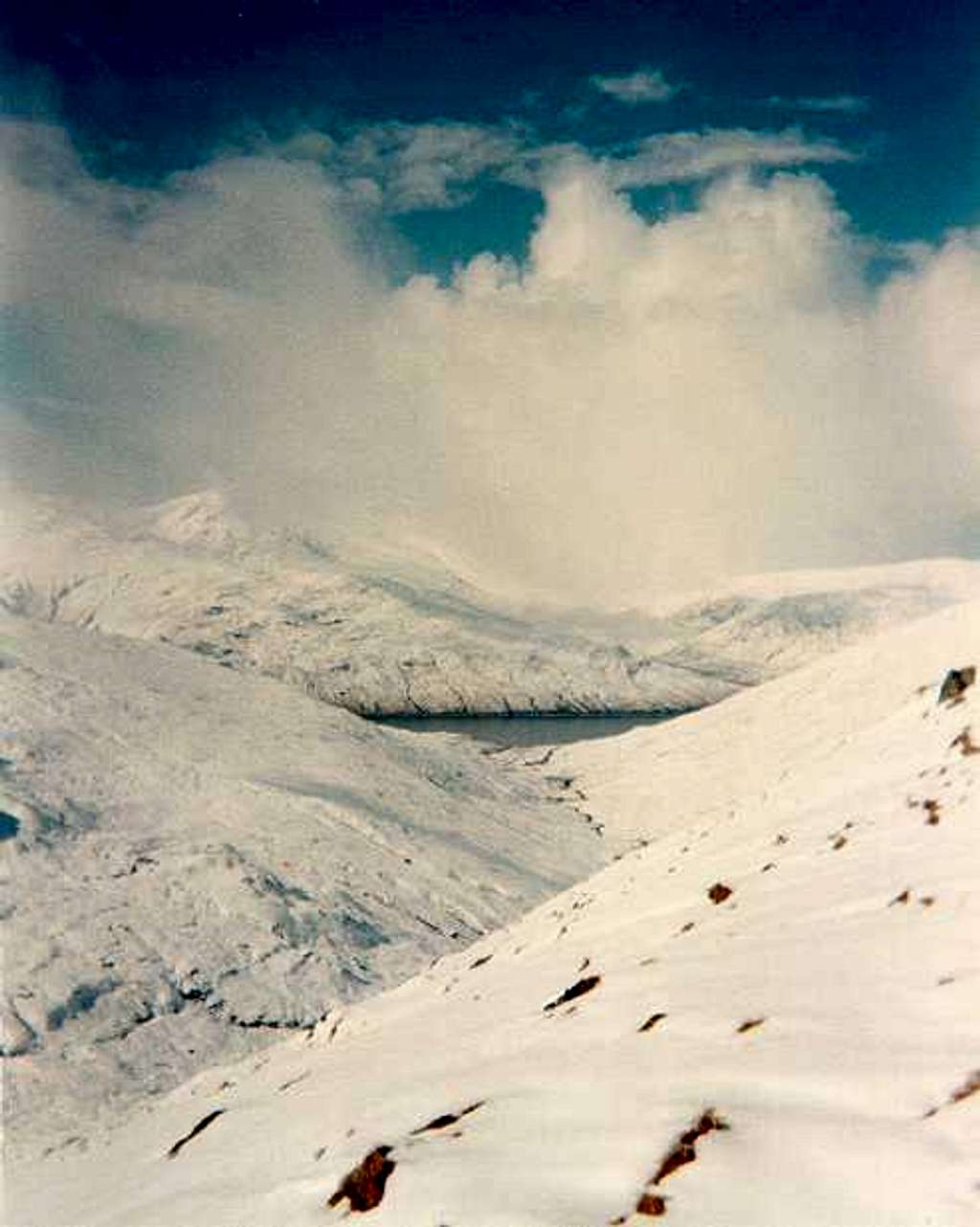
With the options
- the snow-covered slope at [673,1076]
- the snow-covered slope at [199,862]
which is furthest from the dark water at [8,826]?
the snow-covered slope at [673,1076]

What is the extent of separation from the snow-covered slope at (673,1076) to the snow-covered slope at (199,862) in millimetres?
16718

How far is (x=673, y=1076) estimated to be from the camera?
829 centimetres

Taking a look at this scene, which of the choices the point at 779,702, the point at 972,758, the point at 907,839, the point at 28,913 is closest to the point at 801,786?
the point at 972,758

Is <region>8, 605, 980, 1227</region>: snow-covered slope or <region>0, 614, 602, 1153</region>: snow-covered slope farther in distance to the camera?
<region>0, 614, 602, 1153</region>: snow-covered slope

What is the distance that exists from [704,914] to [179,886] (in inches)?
1718

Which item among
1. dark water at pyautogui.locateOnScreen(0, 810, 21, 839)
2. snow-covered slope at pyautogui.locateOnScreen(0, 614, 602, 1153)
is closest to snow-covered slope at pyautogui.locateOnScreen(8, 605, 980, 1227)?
snow-covered slope at pyautogui.locateOnScreen(0, 614, 602, 1153)

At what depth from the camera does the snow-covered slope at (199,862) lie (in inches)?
1559

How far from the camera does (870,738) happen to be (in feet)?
99.7

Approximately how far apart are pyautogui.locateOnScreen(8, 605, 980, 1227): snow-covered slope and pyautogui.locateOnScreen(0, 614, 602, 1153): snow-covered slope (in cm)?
1672

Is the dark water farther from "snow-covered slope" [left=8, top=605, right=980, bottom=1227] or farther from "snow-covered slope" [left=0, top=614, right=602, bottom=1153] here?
"snow-covered slope" [left=8, top=605, right=980, bottom=1227]

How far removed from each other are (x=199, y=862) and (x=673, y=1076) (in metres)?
52.0

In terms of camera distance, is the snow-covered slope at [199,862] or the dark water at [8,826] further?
the dark water at [8,826]

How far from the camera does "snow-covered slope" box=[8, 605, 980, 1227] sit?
649 centimetres

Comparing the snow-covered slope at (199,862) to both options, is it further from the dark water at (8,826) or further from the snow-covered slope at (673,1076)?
the snow-covered slope at (673,1076)
